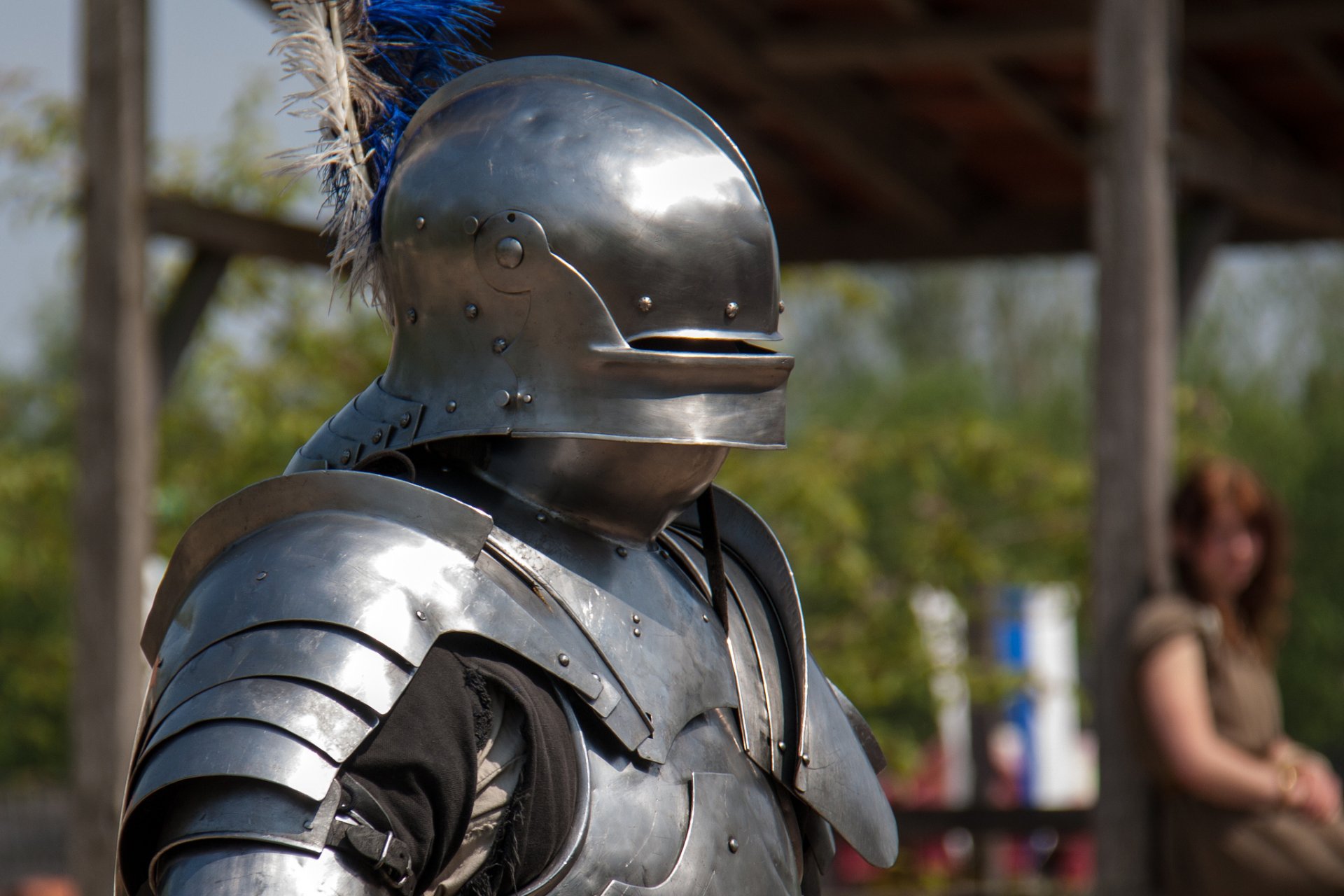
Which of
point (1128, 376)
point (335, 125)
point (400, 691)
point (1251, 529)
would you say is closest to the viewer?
point (400, 691)

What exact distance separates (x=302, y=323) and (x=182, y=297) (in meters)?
2.85

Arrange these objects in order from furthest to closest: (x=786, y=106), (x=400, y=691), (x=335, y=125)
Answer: (x=786, y=106) → (x=335, y=125) → (x=400, y=691)

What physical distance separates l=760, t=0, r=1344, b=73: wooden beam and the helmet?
3.40m

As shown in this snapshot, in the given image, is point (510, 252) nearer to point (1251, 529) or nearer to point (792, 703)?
point (792, 703)

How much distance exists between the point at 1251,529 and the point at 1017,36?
1.81 m

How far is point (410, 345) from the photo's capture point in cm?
162

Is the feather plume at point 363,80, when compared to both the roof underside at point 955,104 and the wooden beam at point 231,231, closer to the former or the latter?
the wooden beam at point 231,231

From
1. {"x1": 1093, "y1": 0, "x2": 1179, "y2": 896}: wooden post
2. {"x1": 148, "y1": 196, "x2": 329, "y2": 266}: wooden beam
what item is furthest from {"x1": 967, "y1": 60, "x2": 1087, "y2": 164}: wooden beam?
{"x1": 148, "y1": 196, "x2": 329, "y2": 266}: wooden beam

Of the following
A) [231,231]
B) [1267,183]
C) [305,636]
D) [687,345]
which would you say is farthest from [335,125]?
[1267,183]

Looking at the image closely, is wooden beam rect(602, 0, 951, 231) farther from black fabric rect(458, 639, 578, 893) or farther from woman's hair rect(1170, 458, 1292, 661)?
black fabric rect(458, 639, 578, 893)

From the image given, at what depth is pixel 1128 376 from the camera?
3768 mm

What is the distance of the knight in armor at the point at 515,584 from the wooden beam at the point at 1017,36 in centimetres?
333

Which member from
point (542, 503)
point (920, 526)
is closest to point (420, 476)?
point (542, 503)

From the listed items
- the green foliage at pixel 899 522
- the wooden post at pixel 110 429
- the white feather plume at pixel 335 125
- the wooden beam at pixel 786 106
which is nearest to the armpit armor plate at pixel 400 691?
the white feather plume at pixel 335 125
